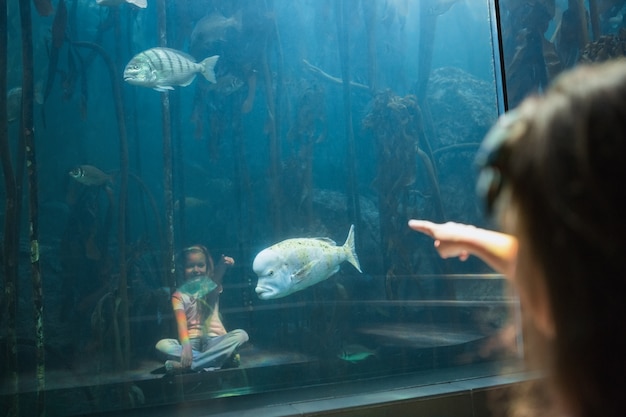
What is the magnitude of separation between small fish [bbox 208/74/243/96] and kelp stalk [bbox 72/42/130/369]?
5.16 ft

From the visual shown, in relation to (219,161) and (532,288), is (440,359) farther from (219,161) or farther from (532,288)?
(532,288)

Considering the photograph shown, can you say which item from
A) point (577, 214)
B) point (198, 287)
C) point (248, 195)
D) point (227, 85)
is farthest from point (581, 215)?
point (227, 85)

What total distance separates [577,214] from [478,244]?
616mm

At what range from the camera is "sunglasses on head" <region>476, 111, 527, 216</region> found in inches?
19.1

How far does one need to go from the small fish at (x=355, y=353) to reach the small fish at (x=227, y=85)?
13.5ft

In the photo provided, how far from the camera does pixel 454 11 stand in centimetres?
920

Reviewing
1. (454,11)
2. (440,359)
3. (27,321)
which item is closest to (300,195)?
(440,359)

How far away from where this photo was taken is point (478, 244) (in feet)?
3.41

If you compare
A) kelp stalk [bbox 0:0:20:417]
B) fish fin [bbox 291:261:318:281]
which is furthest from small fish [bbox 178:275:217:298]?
kelp stalk [bbox 0:0:20:417]

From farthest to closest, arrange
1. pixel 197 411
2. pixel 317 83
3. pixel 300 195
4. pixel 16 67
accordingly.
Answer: pixel 317 83 < pixel 300 195 < pixel 16 67 < pixel 197 411

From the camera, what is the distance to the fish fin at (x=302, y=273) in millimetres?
4834

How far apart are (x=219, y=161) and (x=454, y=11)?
193 inches

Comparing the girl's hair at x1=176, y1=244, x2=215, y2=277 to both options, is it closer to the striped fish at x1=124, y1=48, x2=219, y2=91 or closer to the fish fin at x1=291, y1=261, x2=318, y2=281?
the fish fin at x1=291, y1=261, x2=318, y2=281

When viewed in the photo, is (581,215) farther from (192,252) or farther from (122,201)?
(122,201)
